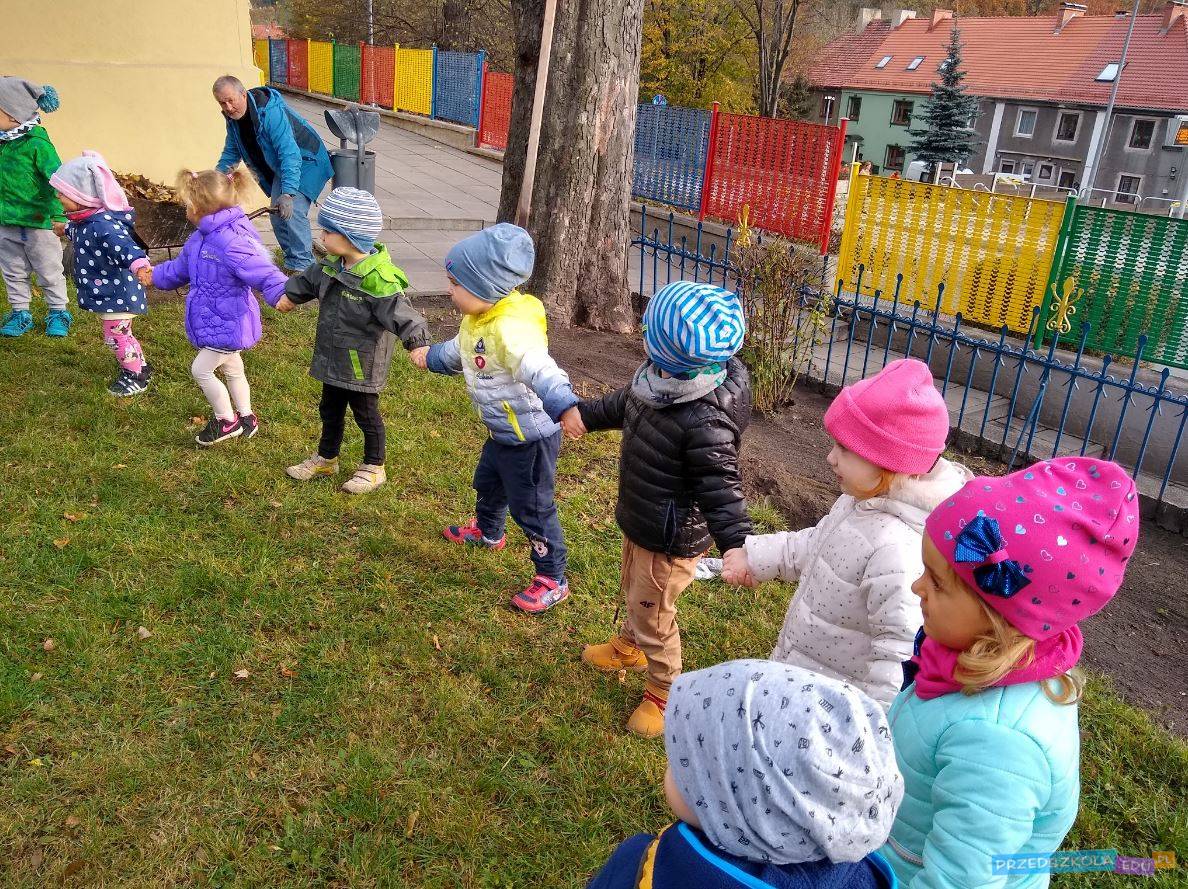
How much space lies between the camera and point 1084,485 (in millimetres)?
1521

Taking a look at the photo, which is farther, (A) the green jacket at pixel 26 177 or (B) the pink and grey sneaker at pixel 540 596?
(A) the green jacket at pixel 26 177

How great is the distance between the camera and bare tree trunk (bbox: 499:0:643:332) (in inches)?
275

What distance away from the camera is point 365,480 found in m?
4.60

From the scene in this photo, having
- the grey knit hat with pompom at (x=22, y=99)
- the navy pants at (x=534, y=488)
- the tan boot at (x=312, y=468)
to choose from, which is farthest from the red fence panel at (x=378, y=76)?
the navy pants at (x=534, y=488)

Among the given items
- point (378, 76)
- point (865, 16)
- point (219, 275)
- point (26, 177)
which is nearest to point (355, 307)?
point (219, 275)

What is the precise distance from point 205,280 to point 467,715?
111 inches

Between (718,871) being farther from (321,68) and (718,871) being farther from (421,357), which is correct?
(321,68)

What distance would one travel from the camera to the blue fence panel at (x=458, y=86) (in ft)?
63.5

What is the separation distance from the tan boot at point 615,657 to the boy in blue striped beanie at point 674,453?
28cm

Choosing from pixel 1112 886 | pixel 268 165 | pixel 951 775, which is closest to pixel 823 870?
pixel 951 775

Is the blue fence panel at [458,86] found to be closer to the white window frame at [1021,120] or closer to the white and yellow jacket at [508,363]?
the white and yellow jacket at [508,363]

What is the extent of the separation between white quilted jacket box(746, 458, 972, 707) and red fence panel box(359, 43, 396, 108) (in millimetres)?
24088

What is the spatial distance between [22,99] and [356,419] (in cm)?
351

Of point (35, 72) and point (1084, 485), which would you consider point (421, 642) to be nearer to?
point (1084, 485)
